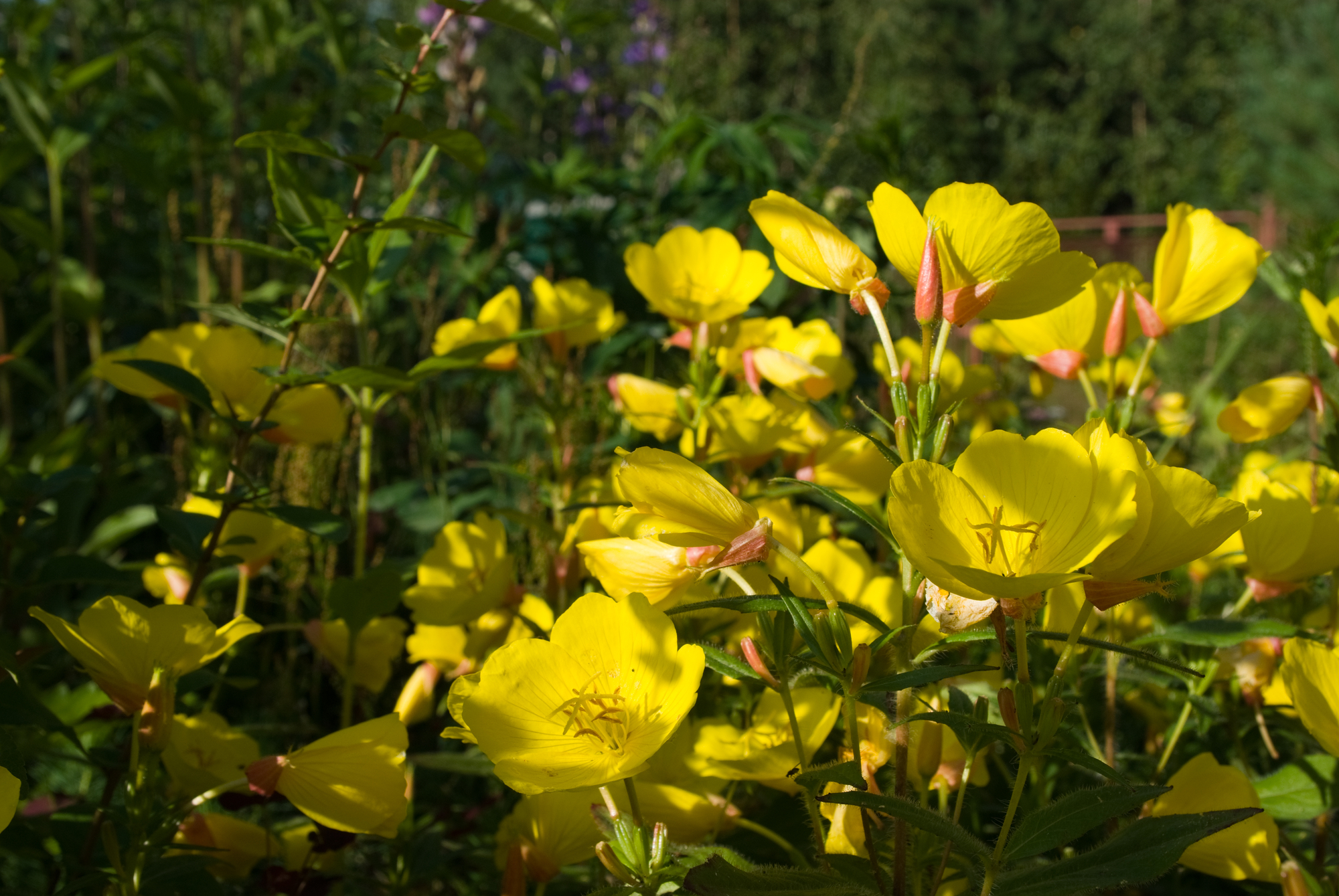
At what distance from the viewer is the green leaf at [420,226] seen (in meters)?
0.98

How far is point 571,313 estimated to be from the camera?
1437 millimetres

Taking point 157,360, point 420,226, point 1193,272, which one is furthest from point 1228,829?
point 157,360

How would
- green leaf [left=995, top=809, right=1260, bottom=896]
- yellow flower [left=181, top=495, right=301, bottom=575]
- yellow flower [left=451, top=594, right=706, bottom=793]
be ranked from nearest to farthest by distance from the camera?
1. green leaf [left=995, top=809, right=1260, bottom=896]
2. yellow flower [left=451, top=594, right=706, bottom=793]
3. yellow flower [left=181, top=495, right=301, bottom=575]

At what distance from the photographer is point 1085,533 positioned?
61 centimetres

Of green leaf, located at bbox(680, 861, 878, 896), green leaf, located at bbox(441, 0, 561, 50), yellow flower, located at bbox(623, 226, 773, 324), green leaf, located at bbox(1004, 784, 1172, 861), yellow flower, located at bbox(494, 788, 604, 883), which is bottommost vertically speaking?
yellow flower, located at bbox(494, 788, 604, 883)

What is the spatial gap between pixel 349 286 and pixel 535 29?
15.8 inches

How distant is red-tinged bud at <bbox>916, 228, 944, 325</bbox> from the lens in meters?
0.70

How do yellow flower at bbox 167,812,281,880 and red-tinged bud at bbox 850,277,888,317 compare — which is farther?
yellow flower at bbox 167,812,281,880

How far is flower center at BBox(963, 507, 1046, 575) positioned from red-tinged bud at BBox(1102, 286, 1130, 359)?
0.44 metres

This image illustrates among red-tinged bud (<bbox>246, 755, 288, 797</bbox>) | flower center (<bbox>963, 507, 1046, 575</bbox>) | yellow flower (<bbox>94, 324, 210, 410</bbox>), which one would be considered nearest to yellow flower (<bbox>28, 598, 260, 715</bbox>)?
red-tinged bud (<bbox>246, 755, 288, 797</bbox>)

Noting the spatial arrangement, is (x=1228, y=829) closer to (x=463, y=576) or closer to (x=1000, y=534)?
(x=1000, y=534)

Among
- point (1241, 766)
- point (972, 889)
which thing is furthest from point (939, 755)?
point (1241, 766)

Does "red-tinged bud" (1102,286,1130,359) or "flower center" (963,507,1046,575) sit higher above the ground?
"red-tinged bud" (1102,286,1130,359)

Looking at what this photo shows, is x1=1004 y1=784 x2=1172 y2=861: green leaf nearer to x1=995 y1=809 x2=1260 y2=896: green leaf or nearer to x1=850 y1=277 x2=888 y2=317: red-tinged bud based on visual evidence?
x1=995 y1=809 x2=1260 y2=896: green leaf
